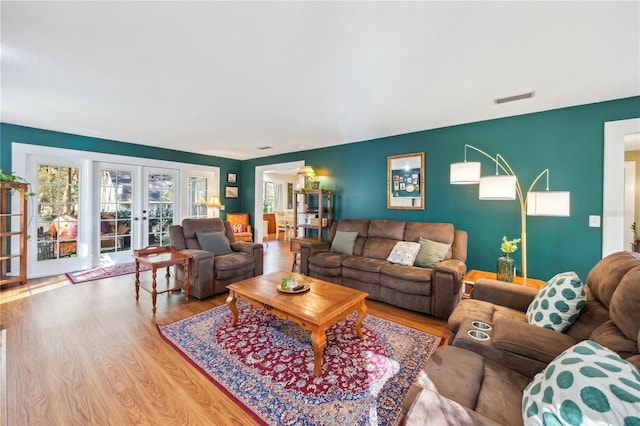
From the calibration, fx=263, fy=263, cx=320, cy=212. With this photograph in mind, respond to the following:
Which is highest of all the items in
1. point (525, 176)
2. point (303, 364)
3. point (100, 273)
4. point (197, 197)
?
point (525, 176)

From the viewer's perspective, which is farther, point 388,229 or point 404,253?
point 388,229

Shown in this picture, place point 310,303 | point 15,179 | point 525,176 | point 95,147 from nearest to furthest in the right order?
point 310,303
point 525,176
point 15,179
point 95,147

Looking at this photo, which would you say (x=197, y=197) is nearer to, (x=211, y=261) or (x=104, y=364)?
(x=211, y=261)

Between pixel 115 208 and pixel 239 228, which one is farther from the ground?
pixel 115 208

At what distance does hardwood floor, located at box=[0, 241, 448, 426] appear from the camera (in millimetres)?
1570

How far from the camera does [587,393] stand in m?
0.83

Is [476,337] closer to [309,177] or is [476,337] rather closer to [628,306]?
[628,306]

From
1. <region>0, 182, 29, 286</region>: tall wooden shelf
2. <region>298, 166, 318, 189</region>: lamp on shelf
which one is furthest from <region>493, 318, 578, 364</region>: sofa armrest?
<region>0, 182, 29, 286</region>: tall wooden shelf

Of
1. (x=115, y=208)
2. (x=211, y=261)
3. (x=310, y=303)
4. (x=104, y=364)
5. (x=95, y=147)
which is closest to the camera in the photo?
(x=104, y=364)

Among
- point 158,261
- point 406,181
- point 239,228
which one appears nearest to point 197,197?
point 239,228

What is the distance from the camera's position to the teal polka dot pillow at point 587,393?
77cm

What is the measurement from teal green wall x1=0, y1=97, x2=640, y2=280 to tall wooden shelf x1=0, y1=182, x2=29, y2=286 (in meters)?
0.51

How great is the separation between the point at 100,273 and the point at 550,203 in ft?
19.9

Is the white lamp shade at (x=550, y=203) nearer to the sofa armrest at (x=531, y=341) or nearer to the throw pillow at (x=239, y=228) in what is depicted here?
the sofa armrest at (x=531, y=341)
